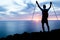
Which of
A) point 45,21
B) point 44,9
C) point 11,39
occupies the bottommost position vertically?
point 11,39

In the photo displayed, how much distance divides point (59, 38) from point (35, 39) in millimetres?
1901

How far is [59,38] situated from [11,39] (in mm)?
5014

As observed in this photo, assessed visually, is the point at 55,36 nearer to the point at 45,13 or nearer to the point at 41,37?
the point at 41,37

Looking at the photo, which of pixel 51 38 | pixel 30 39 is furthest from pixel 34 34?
pixel 51 38

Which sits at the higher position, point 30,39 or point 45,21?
point 45,21

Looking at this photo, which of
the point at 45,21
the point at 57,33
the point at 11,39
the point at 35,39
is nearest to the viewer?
the point at 35,39

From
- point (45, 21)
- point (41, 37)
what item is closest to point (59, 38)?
point (41, 37)

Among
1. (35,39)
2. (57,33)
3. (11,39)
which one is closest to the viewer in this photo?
(35,39)

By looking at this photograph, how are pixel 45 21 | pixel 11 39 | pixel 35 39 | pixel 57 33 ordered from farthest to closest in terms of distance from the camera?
pixel 11 39 < pixel 45 21 < pixel 57 33 < pixel 35 39

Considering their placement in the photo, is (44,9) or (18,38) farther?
(18,38)

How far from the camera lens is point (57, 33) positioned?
1272 cm

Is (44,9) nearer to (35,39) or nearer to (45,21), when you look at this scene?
(45,21)

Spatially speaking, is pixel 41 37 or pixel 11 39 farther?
pixel 11 39

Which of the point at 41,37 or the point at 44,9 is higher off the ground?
the point at 44,9
